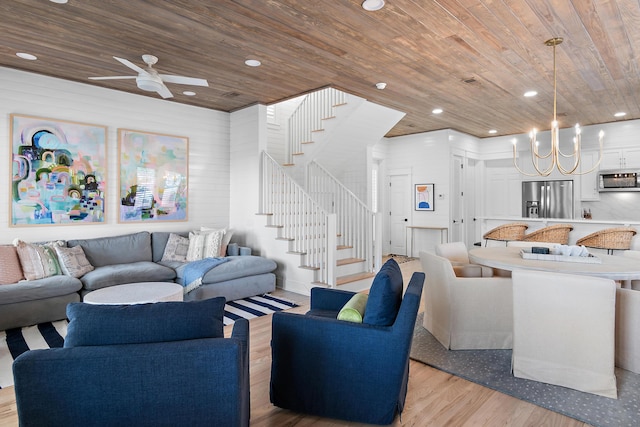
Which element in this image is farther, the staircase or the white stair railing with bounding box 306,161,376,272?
the white stair railing with bounding box 306,161,376,272

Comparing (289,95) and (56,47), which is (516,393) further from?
(56,47)

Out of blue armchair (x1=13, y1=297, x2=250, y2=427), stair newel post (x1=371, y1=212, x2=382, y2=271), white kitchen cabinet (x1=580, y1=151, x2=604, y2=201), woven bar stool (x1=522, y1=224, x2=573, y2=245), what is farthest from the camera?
white kitchen cabinet (x1=580, y1=151, x2=604, y2=201)

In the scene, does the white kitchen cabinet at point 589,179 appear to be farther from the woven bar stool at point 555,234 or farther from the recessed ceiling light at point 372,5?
the recessed ceiling light at point 372,5

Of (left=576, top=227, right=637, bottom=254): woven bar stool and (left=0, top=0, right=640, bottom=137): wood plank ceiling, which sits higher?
(left=0, top=0, right=640, bottom=137): wood plank ceiling

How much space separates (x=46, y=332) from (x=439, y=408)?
11.9 feet

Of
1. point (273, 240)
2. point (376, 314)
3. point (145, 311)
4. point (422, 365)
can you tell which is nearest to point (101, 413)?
point (145, 311)

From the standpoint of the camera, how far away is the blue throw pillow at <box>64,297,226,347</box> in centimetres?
156

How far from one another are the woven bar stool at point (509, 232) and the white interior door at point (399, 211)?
2233 mm

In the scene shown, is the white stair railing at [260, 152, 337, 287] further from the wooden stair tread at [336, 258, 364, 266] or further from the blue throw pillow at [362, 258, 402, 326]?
the blue throw pillow at [362, 258, 402, 326]

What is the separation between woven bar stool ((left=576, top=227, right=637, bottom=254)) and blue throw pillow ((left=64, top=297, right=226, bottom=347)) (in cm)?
610

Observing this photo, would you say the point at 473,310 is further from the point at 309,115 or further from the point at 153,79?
the point at 309,115

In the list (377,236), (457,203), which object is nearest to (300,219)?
(377,236)

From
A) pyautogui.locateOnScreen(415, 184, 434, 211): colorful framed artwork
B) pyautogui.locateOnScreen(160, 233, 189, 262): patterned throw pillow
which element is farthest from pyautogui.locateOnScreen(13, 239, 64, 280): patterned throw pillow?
pyautogui.locateOnScreen(415, 184, 434, 211): colorful framed artwork

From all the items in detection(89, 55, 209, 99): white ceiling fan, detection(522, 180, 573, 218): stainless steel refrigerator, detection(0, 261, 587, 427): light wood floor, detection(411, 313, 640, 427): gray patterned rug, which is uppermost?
detection(89, 55, 209, 99): white ceiling fan
